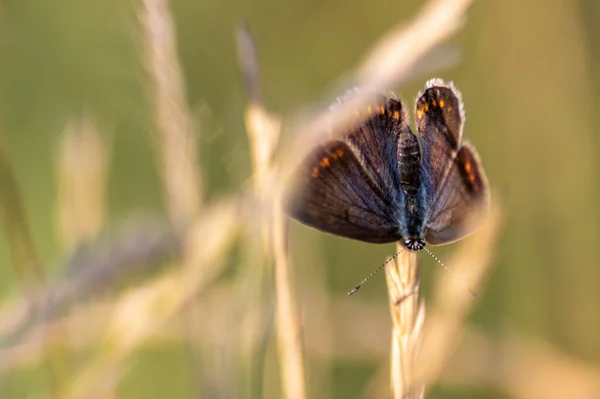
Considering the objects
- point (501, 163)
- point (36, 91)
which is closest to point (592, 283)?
point (501, 163)

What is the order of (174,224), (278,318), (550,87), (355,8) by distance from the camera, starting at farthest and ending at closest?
(355,8)
(550,87)
(174,224)
(278,318)

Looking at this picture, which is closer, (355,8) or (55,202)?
(55,202)

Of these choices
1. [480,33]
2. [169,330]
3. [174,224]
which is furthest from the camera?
[480,33]

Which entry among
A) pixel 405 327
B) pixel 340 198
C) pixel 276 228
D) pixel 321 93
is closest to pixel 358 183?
pixel 340 198

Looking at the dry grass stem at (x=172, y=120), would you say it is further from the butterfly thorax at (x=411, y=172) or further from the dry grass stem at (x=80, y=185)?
the butterfly thorax at (x=411, y=172)

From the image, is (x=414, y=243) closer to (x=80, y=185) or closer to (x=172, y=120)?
(x=172, y=120)

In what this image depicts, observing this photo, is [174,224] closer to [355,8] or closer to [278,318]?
[278,318]

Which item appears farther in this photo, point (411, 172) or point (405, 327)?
point (411, 172)
